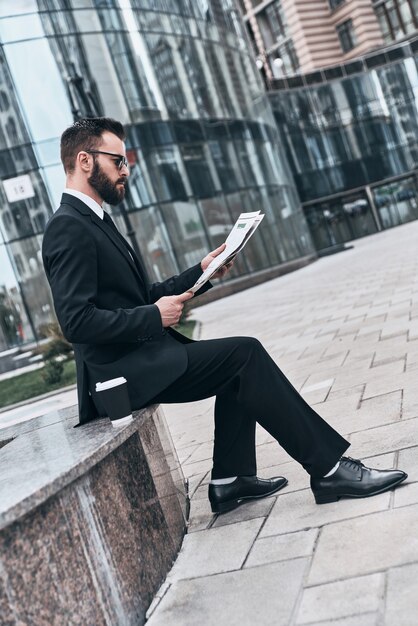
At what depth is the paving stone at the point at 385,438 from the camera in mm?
4930

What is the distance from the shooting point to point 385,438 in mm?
5156

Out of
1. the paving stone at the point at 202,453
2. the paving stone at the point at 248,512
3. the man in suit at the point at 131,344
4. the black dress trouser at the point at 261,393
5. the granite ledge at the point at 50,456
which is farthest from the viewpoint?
the paving stone at the point at 202,453

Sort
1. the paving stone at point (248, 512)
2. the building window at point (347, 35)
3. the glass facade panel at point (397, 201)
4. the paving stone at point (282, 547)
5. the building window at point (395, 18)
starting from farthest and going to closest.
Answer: the building window at point (347, 35)
the building window at point (395, 18)
the glass facade panel at point (397, 201)
the paving stone at point (248, 512)
the paving stone at point (282, 547)

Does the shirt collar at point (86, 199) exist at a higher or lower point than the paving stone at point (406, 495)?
higher

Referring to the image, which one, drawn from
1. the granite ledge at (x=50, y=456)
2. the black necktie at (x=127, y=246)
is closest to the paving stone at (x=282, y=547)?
the granite ledge at (x=50, y=456)

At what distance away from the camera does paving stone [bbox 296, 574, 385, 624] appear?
306cm

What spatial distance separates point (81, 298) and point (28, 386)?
1374 cm

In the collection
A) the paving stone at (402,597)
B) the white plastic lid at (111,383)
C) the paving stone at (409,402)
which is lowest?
the paving stone at (409,402)

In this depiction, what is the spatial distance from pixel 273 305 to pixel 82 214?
15.0 m

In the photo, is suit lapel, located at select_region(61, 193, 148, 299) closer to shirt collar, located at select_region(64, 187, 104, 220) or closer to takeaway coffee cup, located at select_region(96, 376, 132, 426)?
shirt collar, located at select_region(64, 187, 104, 220)

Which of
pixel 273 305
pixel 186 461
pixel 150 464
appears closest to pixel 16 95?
pixel 273 305

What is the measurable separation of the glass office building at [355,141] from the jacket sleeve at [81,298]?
42818 mm

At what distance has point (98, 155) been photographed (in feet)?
14.6

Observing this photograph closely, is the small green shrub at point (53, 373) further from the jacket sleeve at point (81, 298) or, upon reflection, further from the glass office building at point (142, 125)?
the jacket sleeve at point (81, 298)
